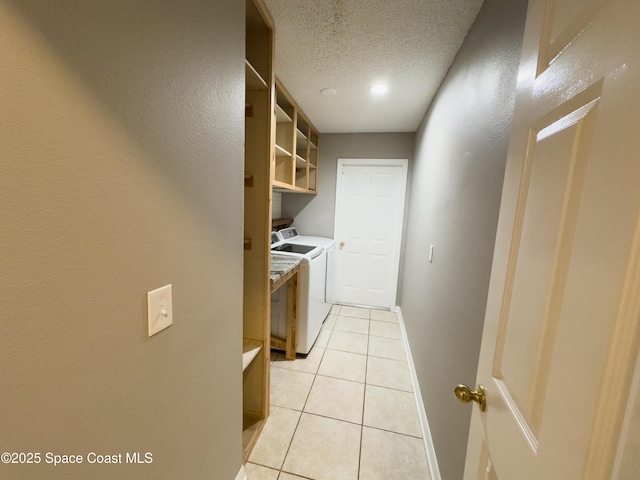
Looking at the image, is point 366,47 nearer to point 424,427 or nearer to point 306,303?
point 306,303

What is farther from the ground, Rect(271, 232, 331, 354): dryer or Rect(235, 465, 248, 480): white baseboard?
Rect(271, 232, 331, 354): dryer

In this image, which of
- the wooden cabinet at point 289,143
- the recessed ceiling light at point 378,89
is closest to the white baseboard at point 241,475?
the wooden cabinet at point 289,143

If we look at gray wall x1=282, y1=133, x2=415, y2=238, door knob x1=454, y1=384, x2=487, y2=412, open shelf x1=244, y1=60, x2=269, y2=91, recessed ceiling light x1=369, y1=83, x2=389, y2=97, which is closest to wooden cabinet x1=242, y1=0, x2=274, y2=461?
open shelf x1=244, y1=60, x2=269, y2=91

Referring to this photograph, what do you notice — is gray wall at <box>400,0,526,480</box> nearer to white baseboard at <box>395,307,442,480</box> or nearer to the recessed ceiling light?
white baseboard at <box>395,307,442,480</box>

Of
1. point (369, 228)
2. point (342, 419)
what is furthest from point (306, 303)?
point (369, 228)

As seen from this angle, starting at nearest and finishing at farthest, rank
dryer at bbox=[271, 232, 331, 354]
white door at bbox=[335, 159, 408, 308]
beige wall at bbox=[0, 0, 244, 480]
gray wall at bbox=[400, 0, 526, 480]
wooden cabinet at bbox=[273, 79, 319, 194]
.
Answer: beige wall at bbox=[0, 0, 244, 480]
gray wall at bbox=[400, 0, 526, 480]
wooden cabinet at bbox=[273, 79, 319, 194]
dryer at bbox=[271, 232, 331, 354]
white door at bbox=[335, 159, 408, 308]

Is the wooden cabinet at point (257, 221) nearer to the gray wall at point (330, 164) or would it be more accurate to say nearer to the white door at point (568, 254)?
the white door at point (568, 254)

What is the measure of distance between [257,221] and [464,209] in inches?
44.8

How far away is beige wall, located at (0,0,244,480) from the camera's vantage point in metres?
0.43

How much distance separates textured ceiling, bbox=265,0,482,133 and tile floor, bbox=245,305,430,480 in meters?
2.41

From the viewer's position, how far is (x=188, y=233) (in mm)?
811

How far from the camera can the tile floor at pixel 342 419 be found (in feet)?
4.64

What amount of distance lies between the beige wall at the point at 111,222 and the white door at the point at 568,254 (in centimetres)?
88

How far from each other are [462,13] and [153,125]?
1516 millimetres
